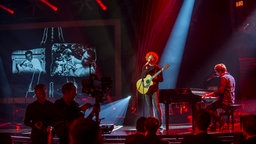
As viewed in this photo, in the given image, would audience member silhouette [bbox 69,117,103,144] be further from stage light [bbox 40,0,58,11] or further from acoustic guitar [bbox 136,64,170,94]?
stage light [bbox 40,0,58,11]

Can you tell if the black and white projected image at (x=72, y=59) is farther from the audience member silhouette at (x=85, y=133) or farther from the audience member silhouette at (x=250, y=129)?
the audience member silhouette at (x=85, y=133)

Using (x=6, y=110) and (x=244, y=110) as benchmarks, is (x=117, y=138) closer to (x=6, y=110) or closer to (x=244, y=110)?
(x=244, y=110)

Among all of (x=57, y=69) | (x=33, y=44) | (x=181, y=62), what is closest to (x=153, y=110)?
(x=181, y=62)

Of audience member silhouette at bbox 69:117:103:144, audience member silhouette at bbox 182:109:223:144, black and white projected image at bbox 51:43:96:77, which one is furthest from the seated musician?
audience member silhouette at bbox 69:117:103:144

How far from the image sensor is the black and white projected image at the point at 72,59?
12.8 m

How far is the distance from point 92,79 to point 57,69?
329 inches

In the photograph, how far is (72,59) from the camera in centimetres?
1291

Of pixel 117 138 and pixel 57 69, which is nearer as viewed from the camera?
pixel 117 138

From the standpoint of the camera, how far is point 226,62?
11867mm

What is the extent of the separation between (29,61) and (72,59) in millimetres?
1747

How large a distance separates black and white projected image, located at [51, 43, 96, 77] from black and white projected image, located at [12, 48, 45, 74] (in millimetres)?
498

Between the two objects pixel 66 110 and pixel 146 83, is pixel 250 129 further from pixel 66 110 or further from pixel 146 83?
pixel 146 83

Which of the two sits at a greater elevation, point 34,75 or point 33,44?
point 33,44

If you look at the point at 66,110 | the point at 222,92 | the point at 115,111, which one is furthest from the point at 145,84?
the point at 66,110
